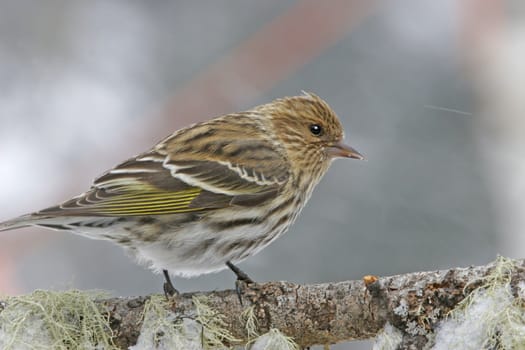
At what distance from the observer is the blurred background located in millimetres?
5438

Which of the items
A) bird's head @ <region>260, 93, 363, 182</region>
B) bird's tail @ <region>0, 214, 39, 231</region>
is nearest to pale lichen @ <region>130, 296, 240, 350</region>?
bird's tail @ <region>0, 214, 39, 231</region>

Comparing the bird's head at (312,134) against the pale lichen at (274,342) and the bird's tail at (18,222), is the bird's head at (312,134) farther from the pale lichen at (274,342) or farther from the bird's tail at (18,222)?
the pale lichen at (274,342)

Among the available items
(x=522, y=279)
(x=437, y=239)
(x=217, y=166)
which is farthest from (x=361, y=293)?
(x=437, y=239)

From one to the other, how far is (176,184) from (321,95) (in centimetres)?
239

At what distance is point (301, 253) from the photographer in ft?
18.4

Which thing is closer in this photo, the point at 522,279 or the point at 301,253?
the point at 522,279

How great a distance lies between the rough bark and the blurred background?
76.9 inches

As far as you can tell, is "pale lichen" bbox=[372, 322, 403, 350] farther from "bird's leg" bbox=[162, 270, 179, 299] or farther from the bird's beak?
the bird's beak

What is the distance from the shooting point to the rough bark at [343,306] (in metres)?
2.63

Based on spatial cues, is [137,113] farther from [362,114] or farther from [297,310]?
[297,310]

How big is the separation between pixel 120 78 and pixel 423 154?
2.14m

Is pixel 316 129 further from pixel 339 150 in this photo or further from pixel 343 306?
pixel 343 306

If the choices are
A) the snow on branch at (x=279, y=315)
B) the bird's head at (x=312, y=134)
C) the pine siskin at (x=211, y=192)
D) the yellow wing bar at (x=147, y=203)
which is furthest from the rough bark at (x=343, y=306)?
the bird's head at (x=312, y=134)

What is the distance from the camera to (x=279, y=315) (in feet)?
9.62
